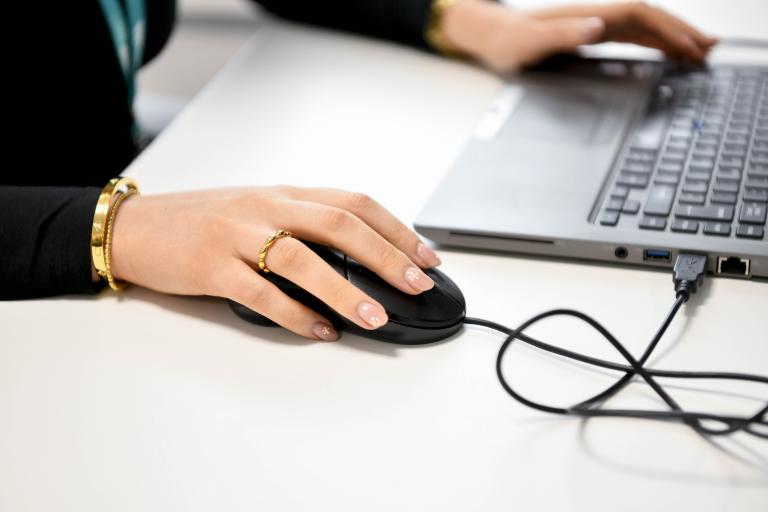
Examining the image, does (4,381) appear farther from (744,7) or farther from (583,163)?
(744,7)

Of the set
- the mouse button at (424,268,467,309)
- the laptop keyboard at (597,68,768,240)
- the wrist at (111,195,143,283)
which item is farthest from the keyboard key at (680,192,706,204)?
the wrist at (111,195,143,283)

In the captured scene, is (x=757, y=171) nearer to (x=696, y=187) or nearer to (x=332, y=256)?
(x=696, y=187)

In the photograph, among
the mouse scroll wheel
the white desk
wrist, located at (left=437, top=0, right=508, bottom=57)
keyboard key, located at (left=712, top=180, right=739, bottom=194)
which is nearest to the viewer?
the white desk

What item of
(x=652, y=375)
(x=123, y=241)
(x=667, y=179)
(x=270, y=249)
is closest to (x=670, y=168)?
(x=667, y=179)

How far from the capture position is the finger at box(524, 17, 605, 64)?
40.1 inches

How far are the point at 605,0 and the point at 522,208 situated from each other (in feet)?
1.73

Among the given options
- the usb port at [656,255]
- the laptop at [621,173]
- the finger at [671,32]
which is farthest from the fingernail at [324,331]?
the finger at [671,32]

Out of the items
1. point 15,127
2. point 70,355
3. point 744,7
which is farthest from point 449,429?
point 744,7

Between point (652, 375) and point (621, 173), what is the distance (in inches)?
9.6

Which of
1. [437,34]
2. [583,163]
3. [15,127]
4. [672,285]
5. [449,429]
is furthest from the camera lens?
[437,34]

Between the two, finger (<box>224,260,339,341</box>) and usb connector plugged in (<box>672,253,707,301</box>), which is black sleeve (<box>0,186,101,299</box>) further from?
usb connector plugged in (<box>672,253,707,301</box>)

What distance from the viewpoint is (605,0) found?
1.17m

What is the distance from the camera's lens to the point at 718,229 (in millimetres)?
689

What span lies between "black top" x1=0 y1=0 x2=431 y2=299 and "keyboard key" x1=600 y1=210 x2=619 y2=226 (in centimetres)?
41
